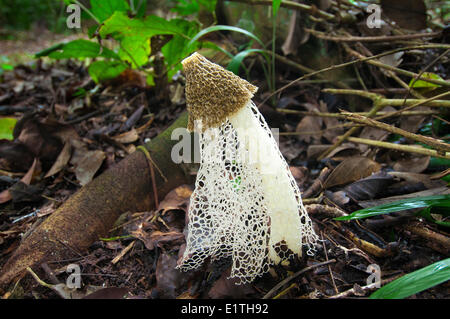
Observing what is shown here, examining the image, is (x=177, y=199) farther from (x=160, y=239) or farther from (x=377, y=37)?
(x=377, y=37)

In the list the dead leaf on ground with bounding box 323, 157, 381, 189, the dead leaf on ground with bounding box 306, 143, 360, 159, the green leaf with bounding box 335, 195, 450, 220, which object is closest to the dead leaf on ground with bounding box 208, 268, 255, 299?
the green leaf with bounding box 335, 195, 450, 220

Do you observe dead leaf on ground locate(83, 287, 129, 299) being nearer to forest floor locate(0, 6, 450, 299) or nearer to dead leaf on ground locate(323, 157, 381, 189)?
forest floor locate(0, 6, 450, 299)

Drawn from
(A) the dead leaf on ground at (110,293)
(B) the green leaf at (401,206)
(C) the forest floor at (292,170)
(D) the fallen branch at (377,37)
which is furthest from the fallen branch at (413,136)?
(A) the dead leaf on ground at (110,293)

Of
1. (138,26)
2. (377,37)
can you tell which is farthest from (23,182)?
(377,37)

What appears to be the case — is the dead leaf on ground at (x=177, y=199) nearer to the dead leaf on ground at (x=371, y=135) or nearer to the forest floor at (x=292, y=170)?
the forest floor at (x=292, y=170)
